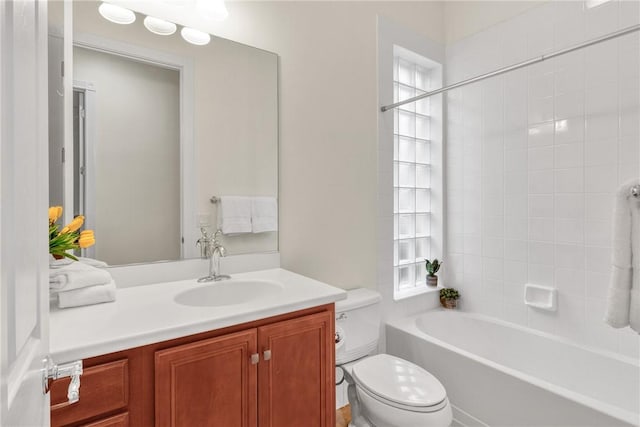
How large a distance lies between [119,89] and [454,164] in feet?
7.14

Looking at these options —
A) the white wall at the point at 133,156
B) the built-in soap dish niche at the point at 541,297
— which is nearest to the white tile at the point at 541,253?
the built-in soap dish niche at the point at 541,297

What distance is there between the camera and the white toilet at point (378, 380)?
133 cm

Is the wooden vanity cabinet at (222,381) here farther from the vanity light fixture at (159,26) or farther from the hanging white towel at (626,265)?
the vanity light fixture at (159,26)

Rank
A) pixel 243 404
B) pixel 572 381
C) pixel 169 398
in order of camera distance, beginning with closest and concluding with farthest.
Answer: pixel 169 398 < pixel 243 404 < pixel 572 381

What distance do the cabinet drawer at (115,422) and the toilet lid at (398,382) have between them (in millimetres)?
937

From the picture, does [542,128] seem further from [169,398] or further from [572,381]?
[169,398]

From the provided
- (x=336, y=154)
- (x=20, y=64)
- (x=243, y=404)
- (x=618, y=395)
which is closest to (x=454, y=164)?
(x=336, y=154)

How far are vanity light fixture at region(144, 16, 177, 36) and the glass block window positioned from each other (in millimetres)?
1520

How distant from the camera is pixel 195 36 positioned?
59.9 inches

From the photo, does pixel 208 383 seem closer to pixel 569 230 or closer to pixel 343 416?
pixel 343 416

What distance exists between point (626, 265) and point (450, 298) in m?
1.24

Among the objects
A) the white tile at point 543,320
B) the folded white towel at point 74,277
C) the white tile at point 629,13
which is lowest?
the white tile at point 543,320

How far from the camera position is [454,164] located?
2.54 metres

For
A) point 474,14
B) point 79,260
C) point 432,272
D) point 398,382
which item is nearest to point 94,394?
point 79,260
